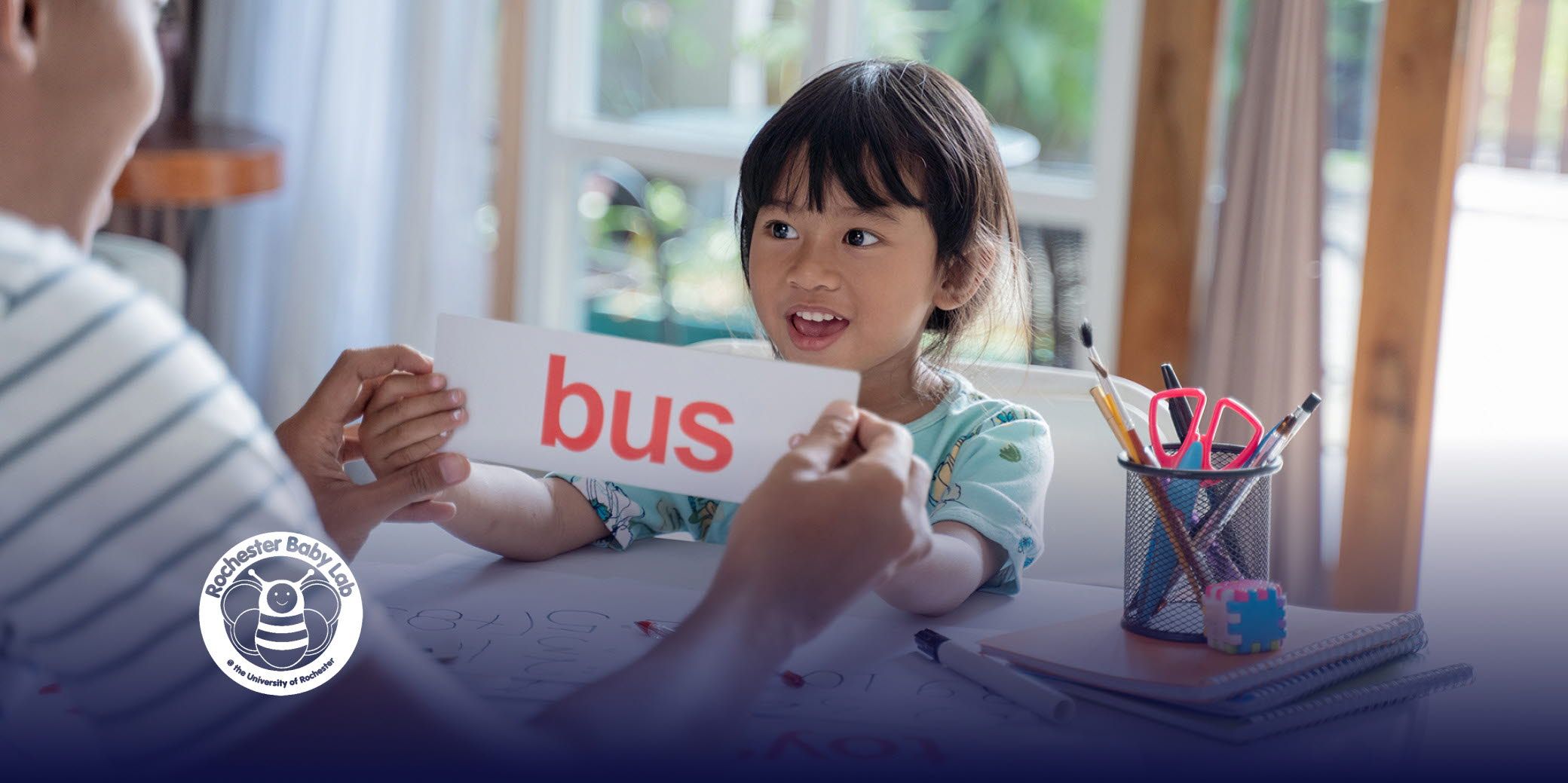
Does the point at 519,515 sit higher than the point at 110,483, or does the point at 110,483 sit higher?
the point at 110,483

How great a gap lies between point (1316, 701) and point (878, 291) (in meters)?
0.52

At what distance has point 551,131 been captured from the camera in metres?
3.14

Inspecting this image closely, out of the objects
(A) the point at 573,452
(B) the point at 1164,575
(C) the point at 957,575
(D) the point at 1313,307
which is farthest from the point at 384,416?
(D) the point at 1313,307

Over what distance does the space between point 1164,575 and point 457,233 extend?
98.1 inches

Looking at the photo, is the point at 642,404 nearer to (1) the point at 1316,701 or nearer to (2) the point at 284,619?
(2) the point at 284,619

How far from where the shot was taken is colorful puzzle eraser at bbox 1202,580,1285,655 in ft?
2.57

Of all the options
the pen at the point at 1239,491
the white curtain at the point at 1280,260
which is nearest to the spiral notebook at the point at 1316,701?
the pen at the point at 1239,491

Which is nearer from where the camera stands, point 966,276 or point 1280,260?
point 966,276

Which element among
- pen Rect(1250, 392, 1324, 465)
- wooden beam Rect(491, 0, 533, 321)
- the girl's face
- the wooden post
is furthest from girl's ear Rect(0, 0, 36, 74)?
wooden beam Rect(491, 0, 533, 321)

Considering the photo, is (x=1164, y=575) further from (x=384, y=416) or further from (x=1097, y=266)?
(x=1097, y=266)

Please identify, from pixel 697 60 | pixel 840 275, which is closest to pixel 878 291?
pixel 840 275

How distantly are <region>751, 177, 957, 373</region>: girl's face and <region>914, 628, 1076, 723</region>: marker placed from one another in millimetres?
361

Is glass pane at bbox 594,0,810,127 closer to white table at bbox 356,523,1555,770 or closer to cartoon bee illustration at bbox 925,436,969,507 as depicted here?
cartoon bee illustration at bbox 925,436,969,507

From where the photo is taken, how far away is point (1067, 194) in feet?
8.27
